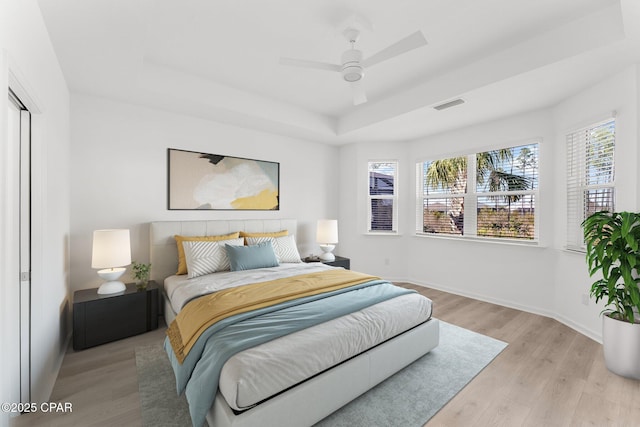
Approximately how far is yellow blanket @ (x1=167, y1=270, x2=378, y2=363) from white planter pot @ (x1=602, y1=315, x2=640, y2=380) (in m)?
1.98

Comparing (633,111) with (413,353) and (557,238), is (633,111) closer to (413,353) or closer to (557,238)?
(557,238)

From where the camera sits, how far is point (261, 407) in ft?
4.84

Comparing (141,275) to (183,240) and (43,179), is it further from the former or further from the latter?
(43,179)

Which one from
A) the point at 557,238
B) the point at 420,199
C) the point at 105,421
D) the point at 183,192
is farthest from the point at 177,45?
the point at 557,238

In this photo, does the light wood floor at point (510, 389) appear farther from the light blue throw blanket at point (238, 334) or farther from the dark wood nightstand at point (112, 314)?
the light blue throw blanket at point (238, 334)

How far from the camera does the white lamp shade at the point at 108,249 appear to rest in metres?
2.69

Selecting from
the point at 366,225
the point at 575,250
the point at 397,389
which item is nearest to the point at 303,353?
the point at 397,389

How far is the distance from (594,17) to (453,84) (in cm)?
110

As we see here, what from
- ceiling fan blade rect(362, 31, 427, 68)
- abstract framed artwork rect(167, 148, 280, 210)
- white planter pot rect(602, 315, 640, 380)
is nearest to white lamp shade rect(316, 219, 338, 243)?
abstract framed artwork rect(167, 148, 280, 210)

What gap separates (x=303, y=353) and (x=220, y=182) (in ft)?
9.33

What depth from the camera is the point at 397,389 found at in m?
2.07

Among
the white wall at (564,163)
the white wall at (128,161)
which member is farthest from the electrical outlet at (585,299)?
the white wall at (128,161)

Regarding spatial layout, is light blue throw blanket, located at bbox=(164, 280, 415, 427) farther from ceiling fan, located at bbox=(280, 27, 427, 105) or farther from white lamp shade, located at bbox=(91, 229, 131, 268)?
ceiling fan, located at bbox=(280, 27, 427, 105)

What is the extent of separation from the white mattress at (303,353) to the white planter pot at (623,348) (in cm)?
162
